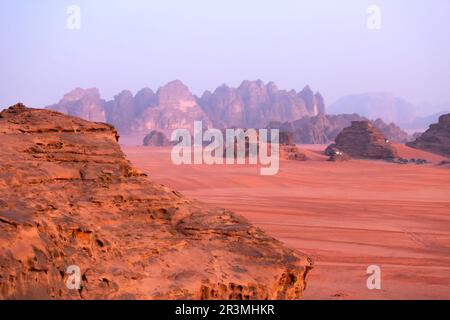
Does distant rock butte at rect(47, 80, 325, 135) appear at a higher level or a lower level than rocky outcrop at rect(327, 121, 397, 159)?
higher

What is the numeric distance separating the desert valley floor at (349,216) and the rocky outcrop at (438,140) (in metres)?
17.5

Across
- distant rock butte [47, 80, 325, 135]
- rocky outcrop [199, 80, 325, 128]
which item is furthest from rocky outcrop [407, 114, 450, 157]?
rocky outcrop [199, 80, 325, 128]

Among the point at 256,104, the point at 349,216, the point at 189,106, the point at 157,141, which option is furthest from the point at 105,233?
the point at 256,104

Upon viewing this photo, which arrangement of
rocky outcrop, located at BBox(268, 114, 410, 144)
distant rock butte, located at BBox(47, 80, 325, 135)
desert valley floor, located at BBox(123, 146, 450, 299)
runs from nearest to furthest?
desert valley floor, located at BBox(123, 146, 450, 299)
rocky outcrop, located at BBox(268, 114, 410, 144)
distant rock butte, located at BBox(47, 80, 325, 135)

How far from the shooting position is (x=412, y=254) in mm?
9320

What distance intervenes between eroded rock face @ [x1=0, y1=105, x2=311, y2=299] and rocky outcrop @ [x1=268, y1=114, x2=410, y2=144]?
201 feet

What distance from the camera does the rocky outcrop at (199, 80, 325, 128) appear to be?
99125 millimetres

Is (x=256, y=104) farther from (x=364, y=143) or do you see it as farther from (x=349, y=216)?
(x=349, y=216)

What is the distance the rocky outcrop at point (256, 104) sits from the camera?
99.1 m

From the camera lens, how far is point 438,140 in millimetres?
45031

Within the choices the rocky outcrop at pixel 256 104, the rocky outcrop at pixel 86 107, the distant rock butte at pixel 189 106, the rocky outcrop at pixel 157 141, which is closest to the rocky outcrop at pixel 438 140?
the rocky outcrop at pixel 157 141

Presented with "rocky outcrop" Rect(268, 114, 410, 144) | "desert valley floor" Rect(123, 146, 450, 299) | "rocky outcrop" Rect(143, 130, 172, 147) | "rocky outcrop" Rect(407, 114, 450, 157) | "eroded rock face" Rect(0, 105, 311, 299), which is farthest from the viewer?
"rocky outcrop" Rect(268, 114, 410, 144)

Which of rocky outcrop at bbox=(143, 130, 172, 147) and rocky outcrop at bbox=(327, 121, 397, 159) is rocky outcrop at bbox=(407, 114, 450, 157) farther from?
rocky outcrop at bbox=(143, 130, 172, 147)

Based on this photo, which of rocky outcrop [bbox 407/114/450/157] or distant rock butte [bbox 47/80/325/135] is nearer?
rocky outcrop [bbox 407/114/450/157]
